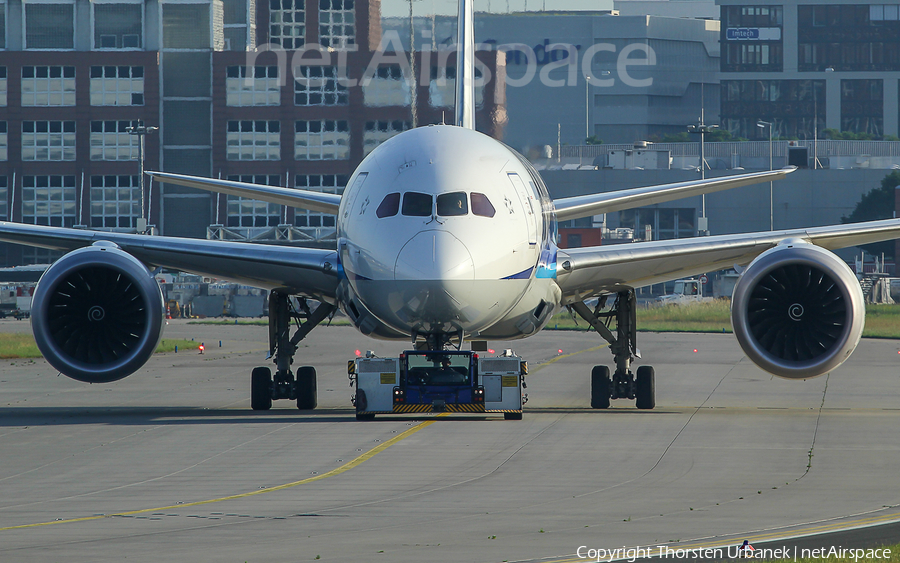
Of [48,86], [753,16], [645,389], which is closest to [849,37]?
[753,16]

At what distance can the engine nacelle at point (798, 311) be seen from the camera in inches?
691

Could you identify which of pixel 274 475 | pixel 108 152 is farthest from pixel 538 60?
pixel 274 475

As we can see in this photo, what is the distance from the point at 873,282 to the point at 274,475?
200 ft

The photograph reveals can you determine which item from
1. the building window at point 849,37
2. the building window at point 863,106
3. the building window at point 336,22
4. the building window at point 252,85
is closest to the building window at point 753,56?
the building window at point 849,37

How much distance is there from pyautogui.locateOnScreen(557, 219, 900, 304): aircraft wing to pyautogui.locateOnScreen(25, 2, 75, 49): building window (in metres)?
78.6

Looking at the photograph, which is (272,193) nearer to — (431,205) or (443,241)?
(431,205)

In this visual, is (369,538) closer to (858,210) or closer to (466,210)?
(466,210)

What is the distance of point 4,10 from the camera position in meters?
89.5

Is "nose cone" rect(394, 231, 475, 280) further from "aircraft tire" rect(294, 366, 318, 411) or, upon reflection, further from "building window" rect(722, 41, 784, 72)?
"building window" rect(722, 41, 784, 72)

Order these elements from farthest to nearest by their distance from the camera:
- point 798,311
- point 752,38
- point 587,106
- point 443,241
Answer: point 752,38 → point 587,106 → point 798,311 → point 443,241

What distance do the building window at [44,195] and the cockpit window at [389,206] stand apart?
3025 inches

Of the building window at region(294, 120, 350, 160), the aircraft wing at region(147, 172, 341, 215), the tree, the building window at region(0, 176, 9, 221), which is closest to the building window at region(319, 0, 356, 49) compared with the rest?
the building window at region(294, 120, 350, 160)

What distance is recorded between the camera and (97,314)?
18625 mm

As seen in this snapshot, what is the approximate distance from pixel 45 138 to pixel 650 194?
75.6 meters
